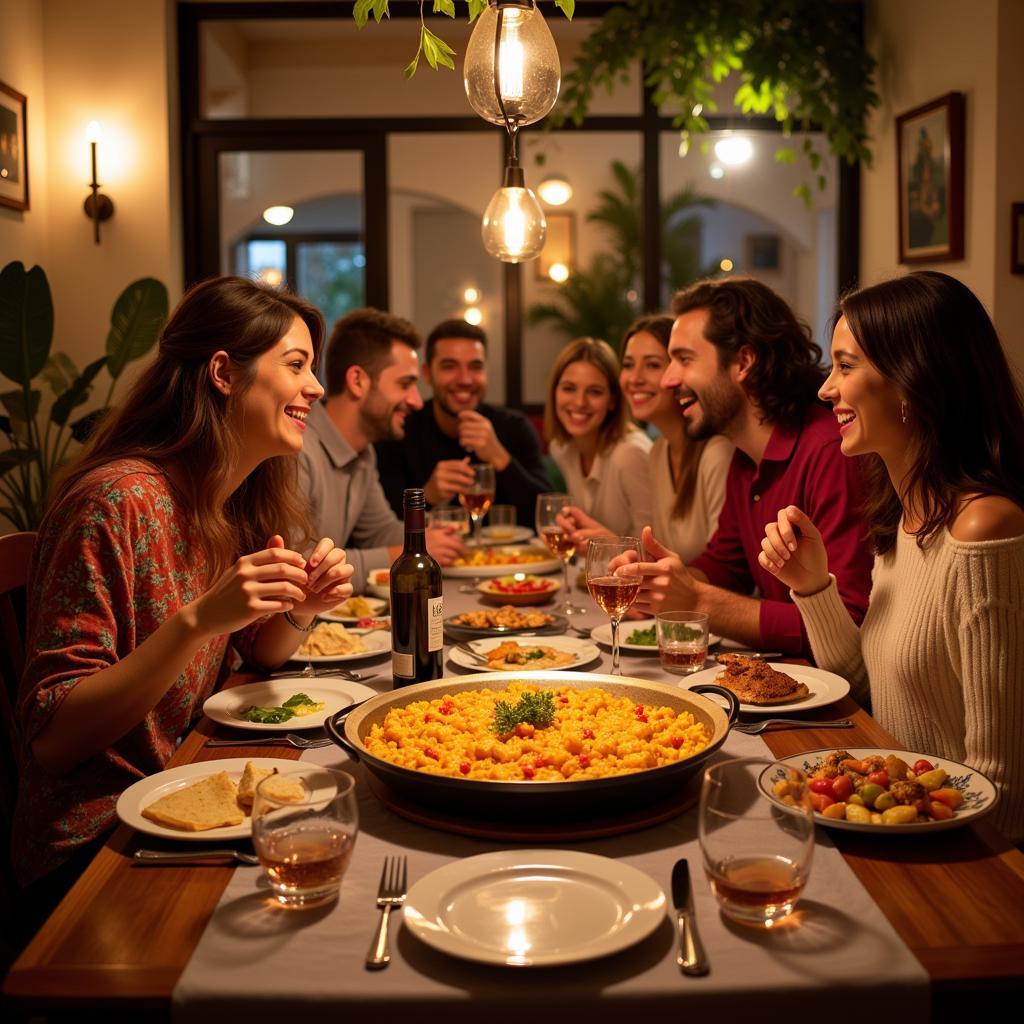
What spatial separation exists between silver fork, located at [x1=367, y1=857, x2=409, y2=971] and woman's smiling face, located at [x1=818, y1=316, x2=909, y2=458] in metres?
1.09

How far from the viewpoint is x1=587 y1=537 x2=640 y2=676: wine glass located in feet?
6.10

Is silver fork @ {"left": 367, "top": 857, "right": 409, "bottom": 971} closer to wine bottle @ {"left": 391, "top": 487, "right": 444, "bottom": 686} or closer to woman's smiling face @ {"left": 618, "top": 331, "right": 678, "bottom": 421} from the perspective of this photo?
wine bottle @ {"left": 391, "top": 487, "right": 444, "bottom": 686}

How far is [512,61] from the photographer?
218 centimetres

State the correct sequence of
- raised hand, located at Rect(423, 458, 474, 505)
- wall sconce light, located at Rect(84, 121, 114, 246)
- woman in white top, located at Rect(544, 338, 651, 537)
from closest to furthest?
raised hand, located at Rect(423, 458, 474, 505)
woman in white top, located at Rect(544, 338, 651, 537)
wall sconce light, located at Rect(84, 121, 114, 246)

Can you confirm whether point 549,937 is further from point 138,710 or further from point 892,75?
point 892,75

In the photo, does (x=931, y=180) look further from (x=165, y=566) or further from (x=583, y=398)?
(x=165, y=566)

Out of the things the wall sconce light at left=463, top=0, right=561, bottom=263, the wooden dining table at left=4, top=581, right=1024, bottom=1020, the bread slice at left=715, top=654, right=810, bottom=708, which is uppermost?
the wall sconce light at left=463, top=0, right=561, bottom=263

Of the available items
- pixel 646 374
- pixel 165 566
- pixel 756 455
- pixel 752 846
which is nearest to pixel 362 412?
pixel 646 374

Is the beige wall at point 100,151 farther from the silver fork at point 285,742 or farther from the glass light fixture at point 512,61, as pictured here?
the silver fork at point 285,742

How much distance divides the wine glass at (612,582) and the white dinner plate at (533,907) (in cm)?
72

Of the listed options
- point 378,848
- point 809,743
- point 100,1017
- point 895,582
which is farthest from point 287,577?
point 895,582

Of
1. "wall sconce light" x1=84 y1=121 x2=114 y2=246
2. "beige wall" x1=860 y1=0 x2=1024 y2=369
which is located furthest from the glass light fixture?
"wall sconce light" x1=84 y1=121 x2=114 y2=246

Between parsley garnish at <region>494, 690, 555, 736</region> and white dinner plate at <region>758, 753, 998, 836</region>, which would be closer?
white dinner plate at <region>758, 753, 998, 836</region>

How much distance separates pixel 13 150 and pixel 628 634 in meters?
4.01
